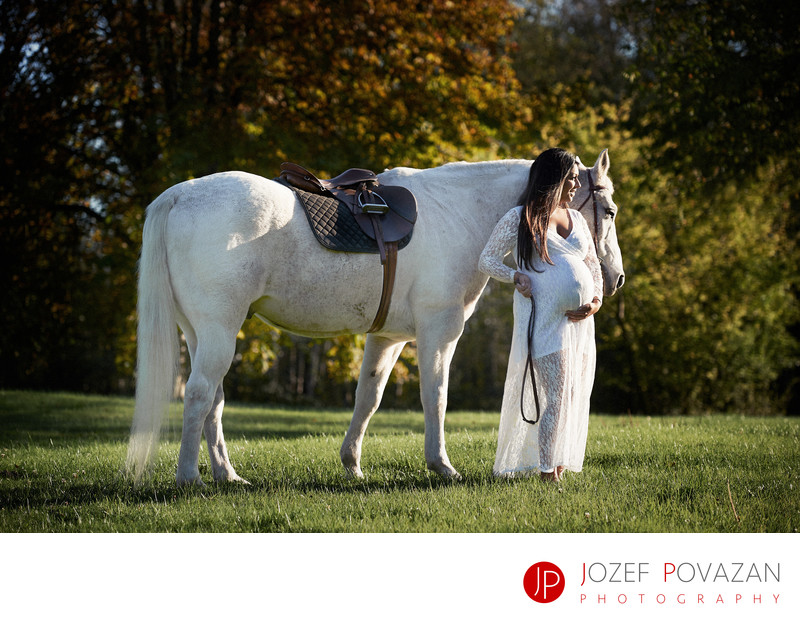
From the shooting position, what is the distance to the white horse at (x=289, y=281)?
4.64m

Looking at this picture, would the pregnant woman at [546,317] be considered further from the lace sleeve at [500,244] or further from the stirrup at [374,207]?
the stirrup at [374,207]

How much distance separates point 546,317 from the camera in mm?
4945

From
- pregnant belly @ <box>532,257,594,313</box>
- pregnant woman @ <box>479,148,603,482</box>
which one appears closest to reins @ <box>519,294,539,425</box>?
pregnant woman @ <box>479,148,603,482</box>

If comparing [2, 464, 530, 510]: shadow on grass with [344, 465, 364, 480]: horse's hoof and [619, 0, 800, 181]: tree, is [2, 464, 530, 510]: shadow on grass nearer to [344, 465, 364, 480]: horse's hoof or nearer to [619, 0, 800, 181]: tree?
[344, 465, 364, 480]: horse's hoof

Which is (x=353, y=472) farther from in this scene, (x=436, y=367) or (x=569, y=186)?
(x=569, y=186)

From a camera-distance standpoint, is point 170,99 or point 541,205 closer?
point 541,205

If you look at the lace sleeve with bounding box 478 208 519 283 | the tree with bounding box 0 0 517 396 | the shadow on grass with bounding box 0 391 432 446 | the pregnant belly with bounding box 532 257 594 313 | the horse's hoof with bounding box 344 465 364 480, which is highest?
the tree with bounding box 0 0 517 396

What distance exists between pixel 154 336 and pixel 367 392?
1.58 meters

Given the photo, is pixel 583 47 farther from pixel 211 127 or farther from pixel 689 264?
pixel 211 127

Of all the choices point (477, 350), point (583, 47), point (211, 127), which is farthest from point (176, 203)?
point (583, 47)

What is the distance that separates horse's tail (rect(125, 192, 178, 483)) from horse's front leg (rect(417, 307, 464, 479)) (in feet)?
5.39

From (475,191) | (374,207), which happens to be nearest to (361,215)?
(374,207)
